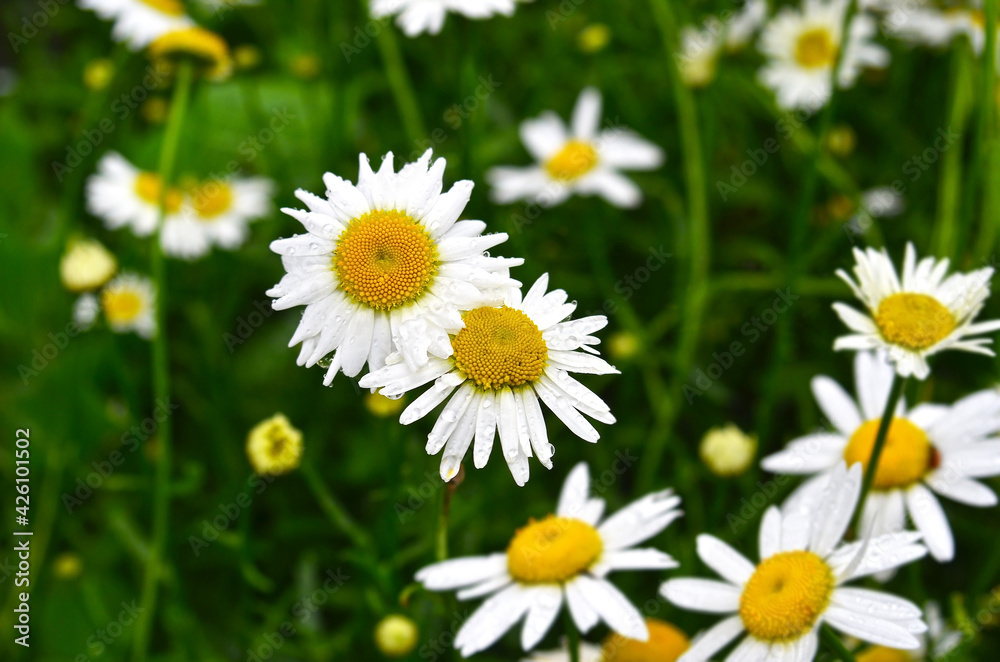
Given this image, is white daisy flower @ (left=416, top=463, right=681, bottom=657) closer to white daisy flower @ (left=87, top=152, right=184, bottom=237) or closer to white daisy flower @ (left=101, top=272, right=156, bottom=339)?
white daisy flower @ (left=101, top=272, right=156, bottom=339)

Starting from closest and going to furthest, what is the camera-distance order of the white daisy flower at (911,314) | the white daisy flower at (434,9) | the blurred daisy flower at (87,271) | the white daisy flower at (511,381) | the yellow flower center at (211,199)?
the white daisy flower at (511,381), the white daisy flower at (911,314), the white daisy flower at (434,9), the blurred daisy flower at (87,271), the yellow flower center at (211,199)

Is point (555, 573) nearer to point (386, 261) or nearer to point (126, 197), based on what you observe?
point (386, 261)

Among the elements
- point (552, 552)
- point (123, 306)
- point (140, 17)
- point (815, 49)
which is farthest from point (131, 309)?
point (815, 49)

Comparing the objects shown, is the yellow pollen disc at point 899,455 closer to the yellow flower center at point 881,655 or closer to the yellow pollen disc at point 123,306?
the yellow flower center at point 881,655

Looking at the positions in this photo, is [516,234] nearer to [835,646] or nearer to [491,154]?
[491,154]

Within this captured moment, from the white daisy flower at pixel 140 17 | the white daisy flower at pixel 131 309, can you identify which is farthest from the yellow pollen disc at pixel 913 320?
the white daisy flower at pixel 140 17
